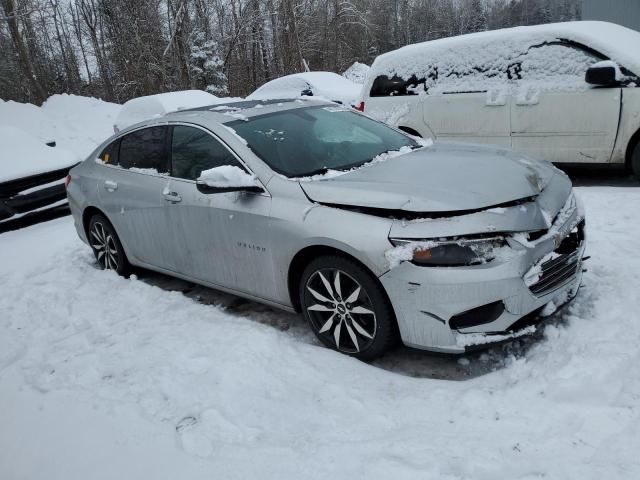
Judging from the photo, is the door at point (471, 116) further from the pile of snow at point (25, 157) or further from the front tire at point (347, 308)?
the pile of snow at point (25, 157)

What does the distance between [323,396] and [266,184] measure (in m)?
1.40

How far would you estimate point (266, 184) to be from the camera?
3.41 metres

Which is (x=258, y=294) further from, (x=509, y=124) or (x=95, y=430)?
(x=509, y=124)

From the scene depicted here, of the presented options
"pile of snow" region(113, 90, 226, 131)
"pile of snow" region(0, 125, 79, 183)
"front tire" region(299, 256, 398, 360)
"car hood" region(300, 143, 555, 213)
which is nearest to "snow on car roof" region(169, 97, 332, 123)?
"car hood" region(300, 143, 555, 213)

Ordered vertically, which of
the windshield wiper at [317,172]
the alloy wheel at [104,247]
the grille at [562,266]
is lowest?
the alloy wheel at [104,247]

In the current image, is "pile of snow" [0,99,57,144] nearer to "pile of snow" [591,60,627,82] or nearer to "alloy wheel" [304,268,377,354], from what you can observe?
"pile of snow" [591,60,627,82]

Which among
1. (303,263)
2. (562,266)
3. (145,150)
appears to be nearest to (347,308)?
(303,263)

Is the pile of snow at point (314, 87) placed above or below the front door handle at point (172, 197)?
above

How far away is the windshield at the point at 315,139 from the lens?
3.54 m

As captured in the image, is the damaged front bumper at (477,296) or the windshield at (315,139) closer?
the damaged front bumper at (477,296)

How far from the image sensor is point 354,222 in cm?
294

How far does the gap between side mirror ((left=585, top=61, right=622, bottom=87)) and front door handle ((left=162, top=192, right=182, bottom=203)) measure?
14.8ft

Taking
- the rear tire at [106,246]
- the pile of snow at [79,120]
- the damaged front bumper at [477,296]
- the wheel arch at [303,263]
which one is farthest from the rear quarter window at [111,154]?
the pile of snow at [79,120]

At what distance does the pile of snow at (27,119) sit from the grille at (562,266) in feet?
52.5
